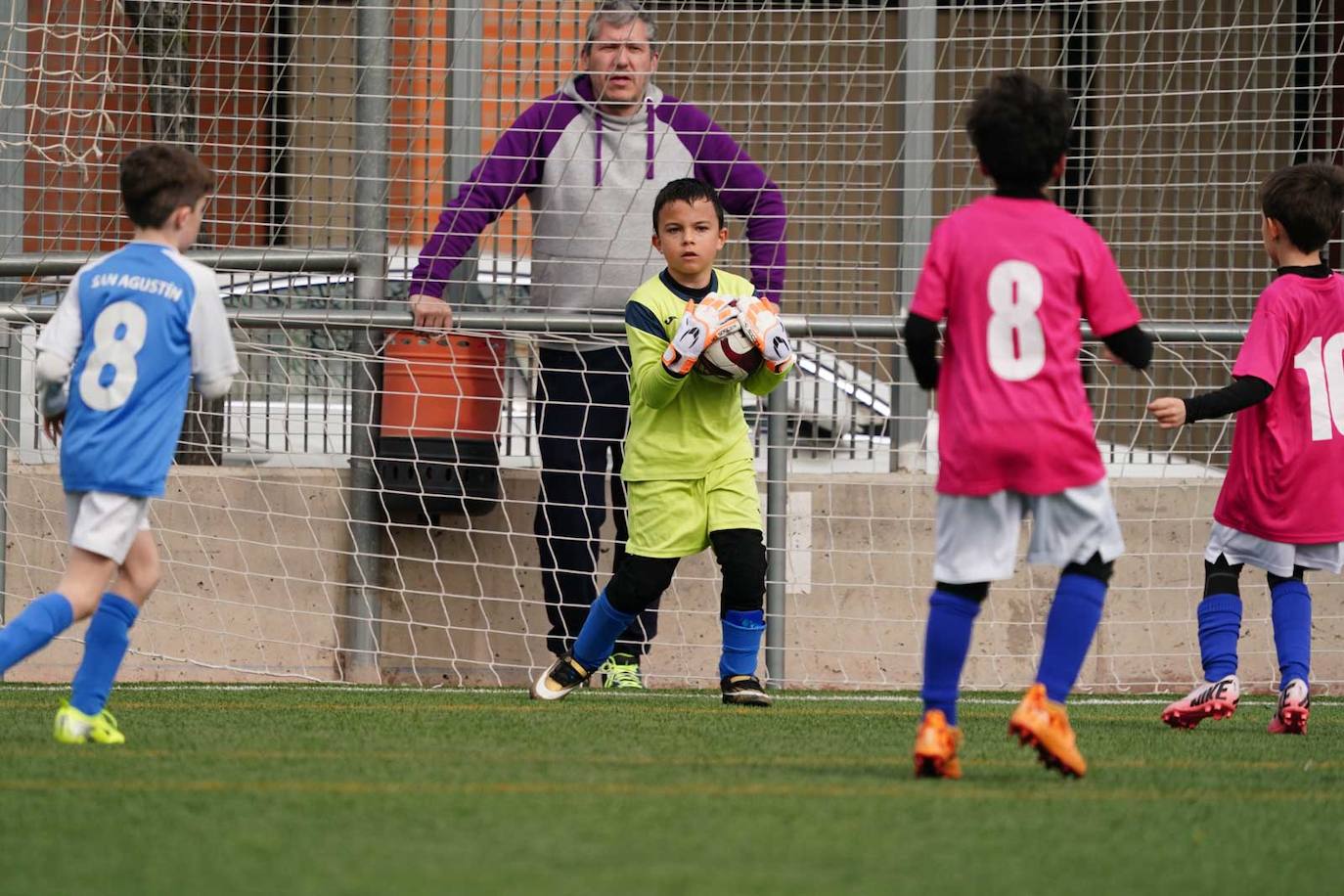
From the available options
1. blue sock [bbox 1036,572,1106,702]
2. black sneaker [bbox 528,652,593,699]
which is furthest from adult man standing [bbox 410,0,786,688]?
blue sock [bbox 1036,572,1106,702]

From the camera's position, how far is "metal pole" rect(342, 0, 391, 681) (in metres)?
6.88

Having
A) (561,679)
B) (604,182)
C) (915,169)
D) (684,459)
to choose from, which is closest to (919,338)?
(684,459)

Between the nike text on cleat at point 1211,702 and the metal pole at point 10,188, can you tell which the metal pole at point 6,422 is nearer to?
the metal pole at point 10,188

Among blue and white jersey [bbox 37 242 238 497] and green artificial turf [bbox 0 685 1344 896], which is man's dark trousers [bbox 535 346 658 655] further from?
blue and white jersey [bbox 37 242 238 497]

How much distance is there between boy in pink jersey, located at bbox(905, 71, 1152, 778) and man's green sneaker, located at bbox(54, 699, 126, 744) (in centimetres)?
185

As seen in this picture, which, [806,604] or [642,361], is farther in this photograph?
[806,604]

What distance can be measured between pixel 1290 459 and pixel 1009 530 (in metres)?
1.59

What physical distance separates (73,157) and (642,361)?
274 centimetres

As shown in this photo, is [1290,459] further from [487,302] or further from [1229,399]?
[487,302]

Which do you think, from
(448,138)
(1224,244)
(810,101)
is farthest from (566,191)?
(1224,244)

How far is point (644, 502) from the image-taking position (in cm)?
548

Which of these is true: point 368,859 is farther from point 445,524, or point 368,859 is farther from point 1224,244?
point 1224,244

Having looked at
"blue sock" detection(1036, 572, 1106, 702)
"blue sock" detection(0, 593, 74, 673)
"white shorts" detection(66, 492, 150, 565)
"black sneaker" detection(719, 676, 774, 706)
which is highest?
"white shorts" detection(66, 492, 150, 565)

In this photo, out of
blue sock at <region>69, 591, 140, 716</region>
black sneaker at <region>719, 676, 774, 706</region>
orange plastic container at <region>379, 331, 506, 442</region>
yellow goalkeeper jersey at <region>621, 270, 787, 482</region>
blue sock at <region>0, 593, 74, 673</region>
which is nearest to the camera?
blue sock at <region>0, 593, 74, 673</region>
